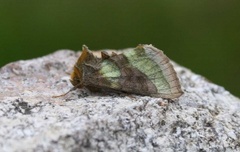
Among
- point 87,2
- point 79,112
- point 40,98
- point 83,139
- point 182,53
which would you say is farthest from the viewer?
point 87,2

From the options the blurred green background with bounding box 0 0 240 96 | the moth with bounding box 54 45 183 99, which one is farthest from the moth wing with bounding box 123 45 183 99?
the blurred green background with bounding box 0 0 240 96

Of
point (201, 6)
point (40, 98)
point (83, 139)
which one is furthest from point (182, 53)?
point (83, 139)

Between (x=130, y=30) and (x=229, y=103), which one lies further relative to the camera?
(x=130, y=30)

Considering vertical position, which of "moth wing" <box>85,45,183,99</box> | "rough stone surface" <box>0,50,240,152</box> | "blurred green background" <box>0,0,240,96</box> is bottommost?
"blurred green background" <box>0,0,240,96</box>

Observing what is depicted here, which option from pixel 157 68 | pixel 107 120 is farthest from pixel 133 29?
pixel 107 120

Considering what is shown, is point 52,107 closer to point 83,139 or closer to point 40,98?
point 40,98

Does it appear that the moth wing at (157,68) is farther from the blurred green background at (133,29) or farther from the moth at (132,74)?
the blurred green background at (133,29)

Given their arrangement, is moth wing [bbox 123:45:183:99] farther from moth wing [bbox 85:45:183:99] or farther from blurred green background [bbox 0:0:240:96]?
blurred green background [bbox 0:0:240:96]
